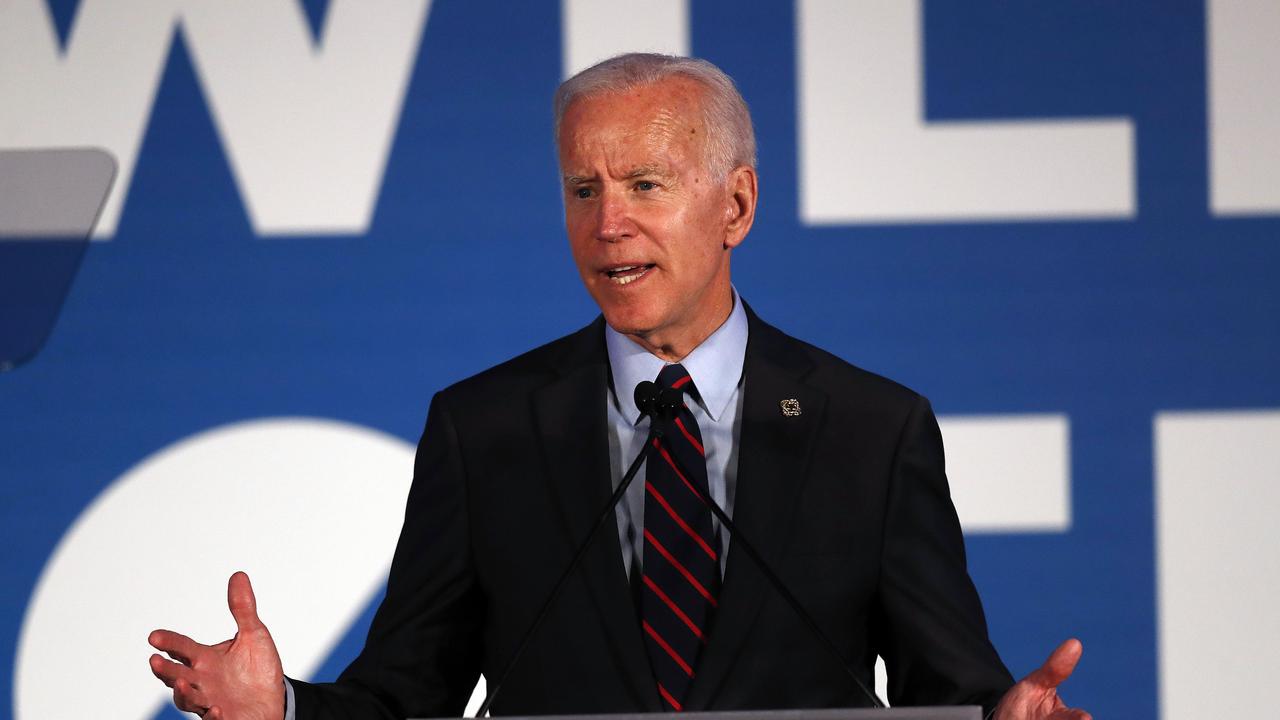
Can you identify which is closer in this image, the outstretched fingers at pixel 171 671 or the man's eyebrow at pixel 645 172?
the outstretched fingers at pixel 171 671

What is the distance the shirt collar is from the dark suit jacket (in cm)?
3

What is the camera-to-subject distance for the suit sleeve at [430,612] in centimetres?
158

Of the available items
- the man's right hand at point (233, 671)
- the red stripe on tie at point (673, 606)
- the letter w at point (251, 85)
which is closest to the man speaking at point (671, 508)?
the red stripe on tie at point (673, 606)

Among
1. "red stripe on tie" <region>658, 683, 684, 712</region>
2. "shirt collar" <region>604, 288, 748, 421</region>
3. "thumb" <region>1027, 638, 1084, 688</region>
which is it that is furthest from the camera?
"shirt collar" <region>604, 288, 748, 421</region>

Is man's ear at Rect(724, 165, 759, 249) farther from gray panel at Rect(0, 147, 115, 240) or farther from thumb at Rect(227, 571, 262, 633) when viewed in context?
gray panel at Rect(0, 147, 115, 240)

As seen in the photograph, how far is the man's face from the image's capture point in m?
1.54

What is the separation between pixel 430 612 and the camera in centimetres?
161

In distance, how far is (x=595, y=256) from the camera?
1537 millimetres

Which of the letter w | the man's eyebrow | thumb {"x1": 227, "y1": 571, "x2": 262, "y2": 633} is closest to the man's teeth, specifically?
the man's eyebrow

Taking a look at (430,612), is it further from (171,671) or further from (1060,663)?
(1060,663)

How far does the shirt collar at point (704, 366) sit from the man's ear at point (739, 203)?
102 millimetres

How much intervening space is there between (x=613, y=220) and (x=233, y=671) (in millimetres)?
608

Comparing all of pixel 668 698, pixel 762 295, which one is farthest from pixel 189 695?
pixel 762 295

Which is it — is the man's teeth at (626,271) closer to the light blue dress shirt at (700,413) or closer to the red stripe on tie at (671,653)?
the light blue dress shirt at (700,413)
